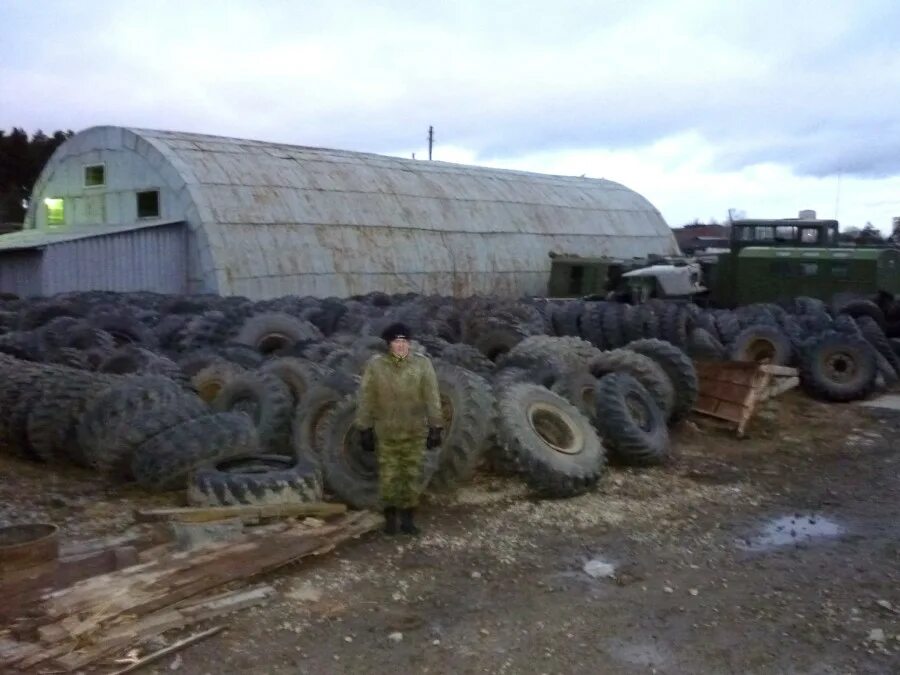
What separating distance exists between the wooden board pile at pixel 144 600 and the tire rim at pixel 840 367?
9.54 m

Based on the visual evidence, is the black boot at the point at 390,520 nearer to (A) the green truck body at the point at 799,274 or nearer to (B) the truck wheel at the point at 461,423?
(B) the truck wheel at the point at 461,423

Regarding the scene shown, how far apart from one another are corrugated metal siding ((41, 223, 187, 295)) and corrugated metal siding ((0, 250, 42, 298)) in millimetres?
537

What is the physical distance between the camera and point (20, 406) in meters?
8.94

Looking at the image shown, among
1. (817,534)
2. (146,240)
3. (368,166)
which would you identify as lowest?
(817,534)

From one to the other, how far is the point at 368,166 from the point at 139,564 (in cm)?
2175

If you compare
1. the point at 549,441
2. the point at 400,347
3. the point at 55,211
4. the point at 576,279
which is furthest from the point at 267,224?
the point at 400,347

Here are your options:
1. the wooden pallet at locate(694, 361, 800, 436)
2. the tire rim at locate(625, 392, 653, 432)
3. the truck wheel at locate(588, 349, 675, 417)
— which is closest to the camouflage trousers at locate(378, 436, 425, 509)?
the tire rim at locate(625, 392, 653, 432)

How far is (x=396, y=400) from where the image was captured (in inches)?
271

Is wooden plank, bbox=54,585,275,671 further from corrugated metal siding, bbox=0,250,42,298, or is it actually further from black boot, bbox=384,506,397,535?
corrugated metal siding, bbox=0,250,42,298

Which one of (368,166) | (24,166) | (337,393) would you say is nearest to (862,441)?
(337,393)

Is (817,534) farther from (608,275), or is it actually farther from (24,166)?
(24,166)

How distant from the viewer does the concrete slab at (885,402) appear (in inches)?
505

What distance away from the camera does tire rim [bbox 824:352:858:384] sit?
43.6 feet

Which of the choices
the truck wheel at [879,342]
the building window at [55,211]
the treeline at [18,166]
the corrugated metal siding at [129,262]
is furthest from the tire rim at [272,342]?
the treeline at [18,166]
